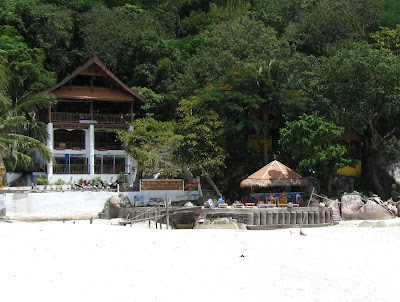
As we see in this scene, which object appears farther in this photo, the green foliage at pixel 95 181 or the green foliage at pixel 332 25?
the green foliage at pixel 332 25

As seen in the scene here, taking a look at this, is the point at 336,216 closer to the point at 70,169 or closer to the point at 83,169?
the point at 83,169

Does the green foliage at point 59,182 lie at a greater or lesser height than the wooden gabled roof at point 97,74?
lesser

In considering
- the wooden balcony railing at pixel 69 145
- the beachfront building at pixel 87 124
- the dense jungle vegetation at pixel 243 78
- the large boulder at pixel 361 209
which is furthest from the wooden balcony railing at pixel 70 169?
the large boulder at pixel 361 209

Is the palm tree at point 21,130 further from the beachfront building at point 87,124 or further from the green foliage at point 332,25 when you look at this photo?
the green foliage at point 332,25

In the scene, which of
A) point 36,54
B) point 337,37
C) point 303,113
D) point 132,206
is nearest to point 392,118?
point 303,113

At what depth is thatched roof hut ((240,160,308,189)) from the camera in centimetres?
2980

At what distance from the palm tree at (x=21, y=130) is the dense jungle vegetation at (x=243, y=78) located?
1791mm

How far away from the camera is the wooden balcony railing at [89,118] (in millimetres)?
36906

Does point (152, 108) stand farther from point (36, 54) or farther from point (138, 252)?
point (138, 252)

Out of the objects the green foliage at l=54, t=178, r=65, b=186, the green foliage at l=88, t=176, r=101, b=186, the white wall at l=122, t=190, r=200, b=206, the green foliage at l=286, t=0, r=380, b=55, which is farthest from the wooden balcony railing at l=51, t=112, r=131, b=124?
the green foliage at l=286, t=0, r=380, b=55

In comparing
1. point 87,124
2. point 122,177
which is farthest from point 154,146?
point 87,124

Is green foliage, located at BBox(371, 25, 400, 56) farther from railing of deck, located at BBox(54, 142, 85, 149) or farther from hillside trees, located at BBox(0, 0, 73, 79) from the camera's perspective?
hillside trees, located at BBox(0, 0, 73, 79)

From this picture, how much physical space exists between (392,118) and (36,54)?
2555 centimetres

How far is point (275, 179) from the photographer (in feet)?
98.1
